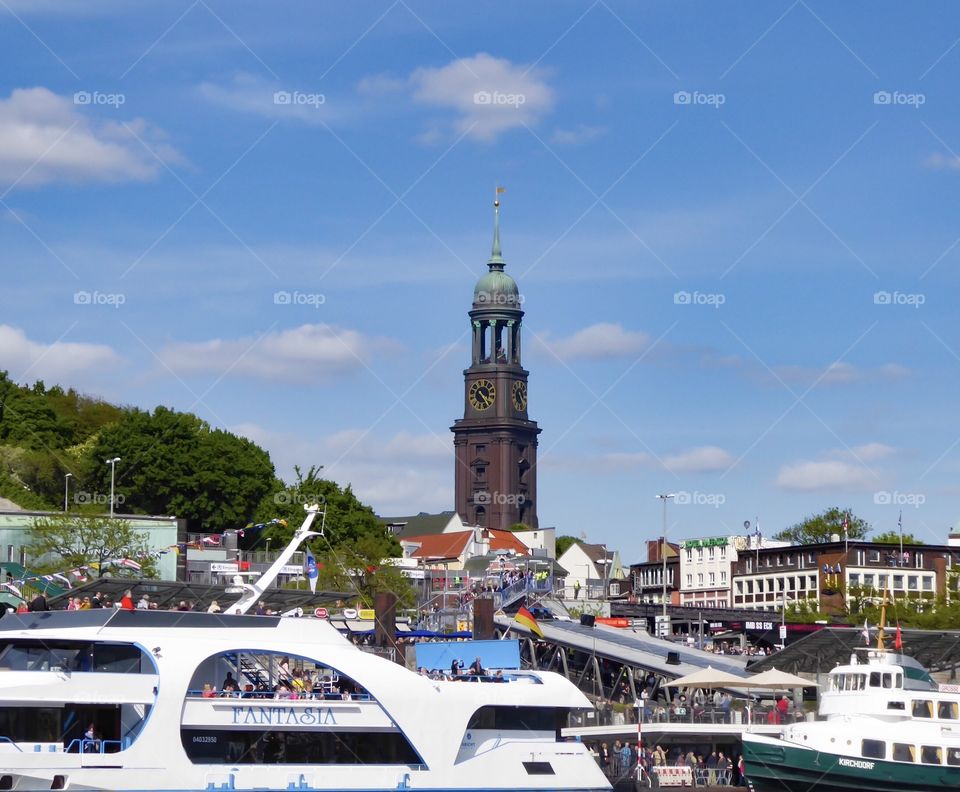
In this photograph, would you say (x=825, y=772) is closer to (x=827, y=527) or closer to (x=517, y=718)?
(x=517, y=718)

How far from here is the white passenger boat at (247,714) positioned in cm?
3212

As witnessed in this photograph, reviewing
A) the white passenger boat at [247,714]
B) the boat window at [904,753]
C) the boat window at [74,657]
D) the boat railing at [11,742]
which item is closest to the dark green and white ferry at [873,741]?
the boat window at [904,753]

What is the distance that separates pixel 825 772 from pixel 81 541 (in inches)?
1939

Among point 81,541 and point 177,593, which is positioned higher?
Answer: point 81,541

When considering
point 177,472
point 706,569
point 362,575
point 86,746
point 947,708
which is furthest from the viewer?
point 706,569

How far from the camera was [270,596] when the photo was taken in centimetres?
4475

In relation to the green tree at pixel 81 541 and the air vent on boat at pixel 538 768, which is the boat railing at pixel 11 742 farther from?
the green tree at pixel 81 541

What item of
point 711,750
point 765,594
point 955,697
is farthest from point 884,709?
point 765,594

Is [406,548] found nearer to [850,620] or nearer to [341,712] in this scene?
[850,620]

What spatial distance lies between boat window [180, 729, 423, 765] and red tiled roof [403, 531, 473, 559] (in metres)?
146

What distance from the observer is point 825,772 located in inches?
1785

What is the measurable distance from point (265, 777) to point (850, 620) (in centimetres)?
7859

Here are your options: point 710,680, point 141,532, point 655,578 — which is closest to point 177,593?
point 710,680

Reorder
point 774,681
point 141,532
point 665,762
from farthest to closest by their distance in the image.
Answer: point 141,532
point 774,681
point 665,762
